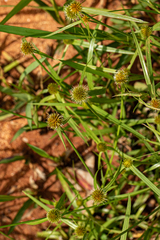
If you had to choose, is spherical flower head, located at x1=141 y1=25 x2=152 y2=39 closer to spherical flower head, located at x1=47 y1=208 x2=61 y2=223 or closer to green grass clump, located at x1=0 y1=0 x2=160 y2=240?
green grass clump, located at x1=0 y1=0 x2=160 y2=240

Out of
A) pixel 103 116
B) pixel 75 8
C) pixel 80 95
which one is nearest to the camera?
pixel 75 8

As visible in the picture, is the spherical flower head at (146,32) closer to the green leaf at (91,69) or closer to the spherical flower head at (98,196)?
the green leaf at (91,69)

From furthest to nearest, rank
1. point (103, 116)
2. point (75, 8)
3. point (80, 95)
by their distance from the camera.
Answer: point (103, 116), point (80, 95), point (75, 8)

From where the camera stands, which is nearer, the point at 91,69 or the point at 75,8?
the point at 75,8

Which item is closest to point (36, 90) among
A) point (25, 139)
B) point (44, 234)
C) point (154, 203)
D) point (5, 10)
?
point (25, 139)

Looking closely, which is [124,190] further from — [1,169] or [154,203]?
[1,169]

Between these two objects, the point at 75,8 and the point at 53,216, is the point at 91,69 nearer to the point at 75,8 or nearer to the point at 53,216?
the point at 75,8

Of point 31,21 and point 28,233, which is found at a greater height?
point 31,21

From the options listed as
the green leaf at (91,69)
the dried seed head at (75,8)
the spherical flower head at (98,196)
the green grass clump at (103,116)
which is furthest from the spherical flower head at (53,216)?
the dried seed head at (75,8)

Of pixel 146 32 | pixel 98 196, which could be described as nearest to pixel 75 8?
pixel 146 32
